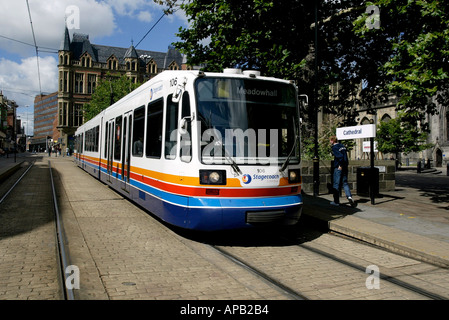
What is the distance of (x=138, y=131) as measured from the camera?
350 inches

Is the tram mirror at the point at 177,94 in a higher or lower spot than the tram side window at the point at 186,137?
higher

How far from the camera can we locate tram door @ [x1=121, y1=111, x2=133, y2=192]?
384 inches

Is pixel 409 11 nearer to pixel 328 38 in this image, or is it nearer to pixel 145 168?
pixel 328 38

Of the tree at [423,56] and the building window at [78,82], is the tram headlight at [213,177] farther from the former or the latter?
the building window at [78,82]

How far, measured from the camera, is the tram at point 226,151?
19.9 feet

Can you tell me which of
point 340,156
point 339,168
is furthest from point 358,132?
point 339,168

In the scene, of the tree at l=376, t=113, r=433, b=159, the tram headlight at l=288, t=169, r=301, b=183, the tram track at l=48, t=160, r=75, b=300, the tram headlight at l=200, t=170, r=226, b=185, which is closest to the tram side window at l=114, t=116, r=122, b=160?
the tram track at l=48, t=160, r=75, b=300

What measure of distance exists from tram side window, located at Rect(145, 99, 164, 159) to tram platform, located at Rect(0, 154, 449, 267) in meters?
3.67

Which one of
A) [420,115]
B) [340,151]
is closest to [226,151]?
[340,151]

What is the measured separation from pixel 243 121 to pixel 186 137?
96cm

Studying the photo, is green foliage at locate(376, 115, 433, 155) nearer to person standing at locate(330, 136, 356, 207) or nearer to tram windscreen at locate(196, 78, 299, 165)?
person standing at locate(330, 136, 356, 207)

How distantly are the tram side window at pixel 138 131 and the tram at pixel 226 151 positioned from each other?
1.30 m

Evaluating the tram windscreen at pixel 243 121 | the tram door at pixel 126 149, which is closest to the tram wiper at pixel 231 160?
the tram windscreen at pixel 243 121

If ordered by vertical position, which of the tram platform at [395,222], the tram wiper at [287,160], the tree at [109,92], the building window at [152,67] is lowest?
the tram platform at [395,222]
